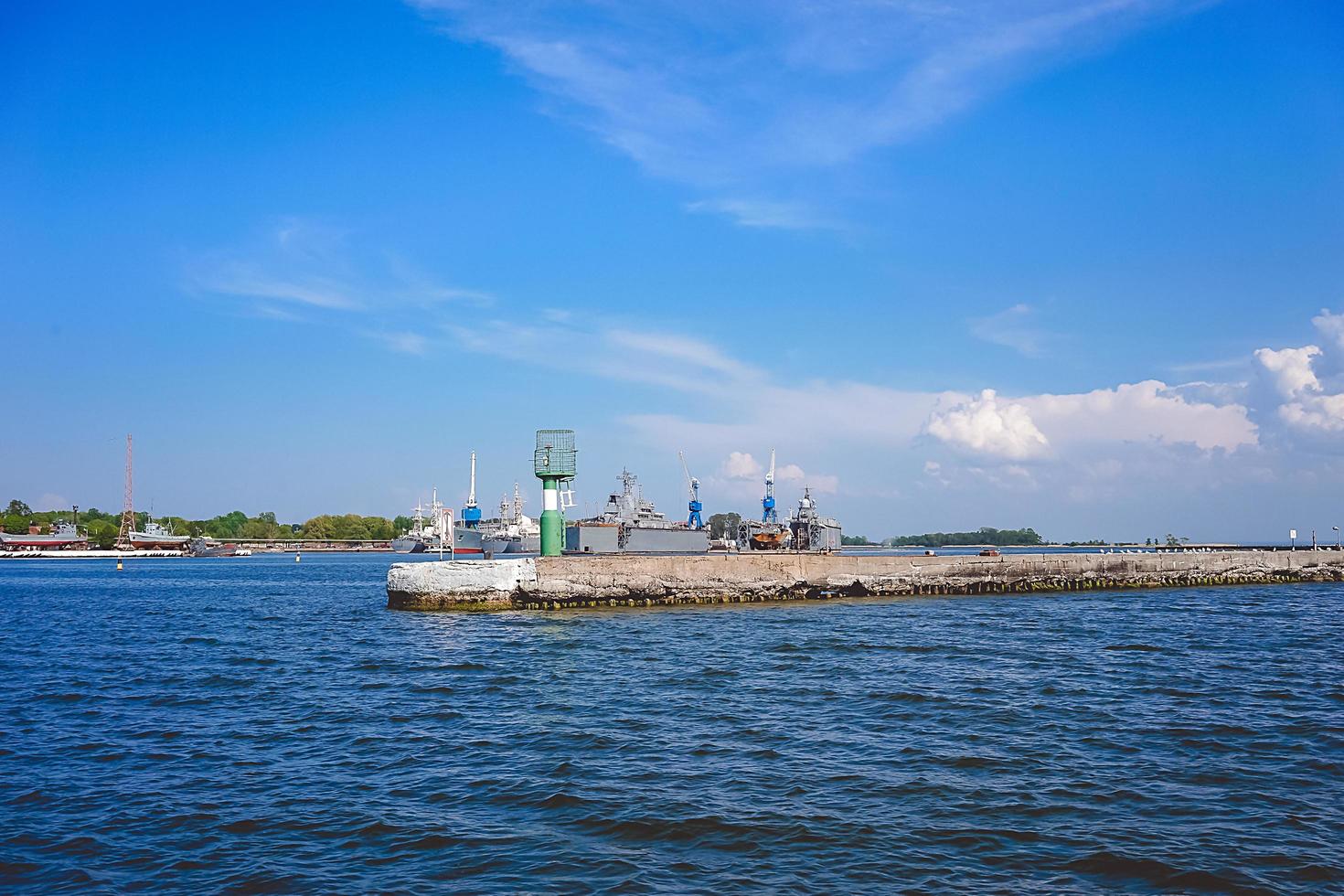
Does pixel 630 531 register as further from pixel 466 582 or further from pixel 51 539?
pixel 51 539

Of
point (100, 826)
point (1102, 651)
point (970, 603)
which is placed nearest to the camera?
point (100, 826)

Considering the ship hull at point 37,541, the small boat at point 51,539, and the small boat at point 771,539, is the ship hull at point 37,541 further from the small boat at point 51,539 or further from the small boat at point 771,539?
the small boat at point 771,539

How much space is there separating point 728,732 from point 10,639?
35128mm

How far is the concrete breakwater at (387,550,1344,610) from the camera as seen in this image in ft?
135

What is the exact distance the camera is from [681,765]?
14523 mm

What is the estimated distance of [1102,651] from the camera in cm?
2794

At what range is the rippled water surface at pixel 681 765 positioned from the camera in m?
10.2

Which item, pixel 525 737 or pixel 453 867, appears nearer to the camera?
pixel 453 867

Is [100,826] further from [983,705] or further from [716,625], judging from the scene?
[716,625]

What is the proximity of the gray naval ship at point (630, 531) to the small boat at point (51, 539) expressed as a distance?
12319cm

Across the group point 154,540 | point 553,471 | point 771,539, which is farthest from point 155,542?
point 553,471

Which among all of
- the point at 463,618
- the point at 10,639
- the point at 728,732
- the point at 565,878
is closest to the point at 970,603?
the point at 463,618

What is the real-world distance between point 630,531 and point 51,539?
134193 millimetres

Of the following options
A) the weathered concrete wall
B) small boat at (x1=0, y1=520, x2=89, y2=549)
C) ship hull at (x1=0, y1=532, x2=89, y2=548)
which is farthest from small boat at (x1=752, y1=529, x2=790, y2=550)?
small boat at (x1=0, y1=520, x2=89, y2=549)
